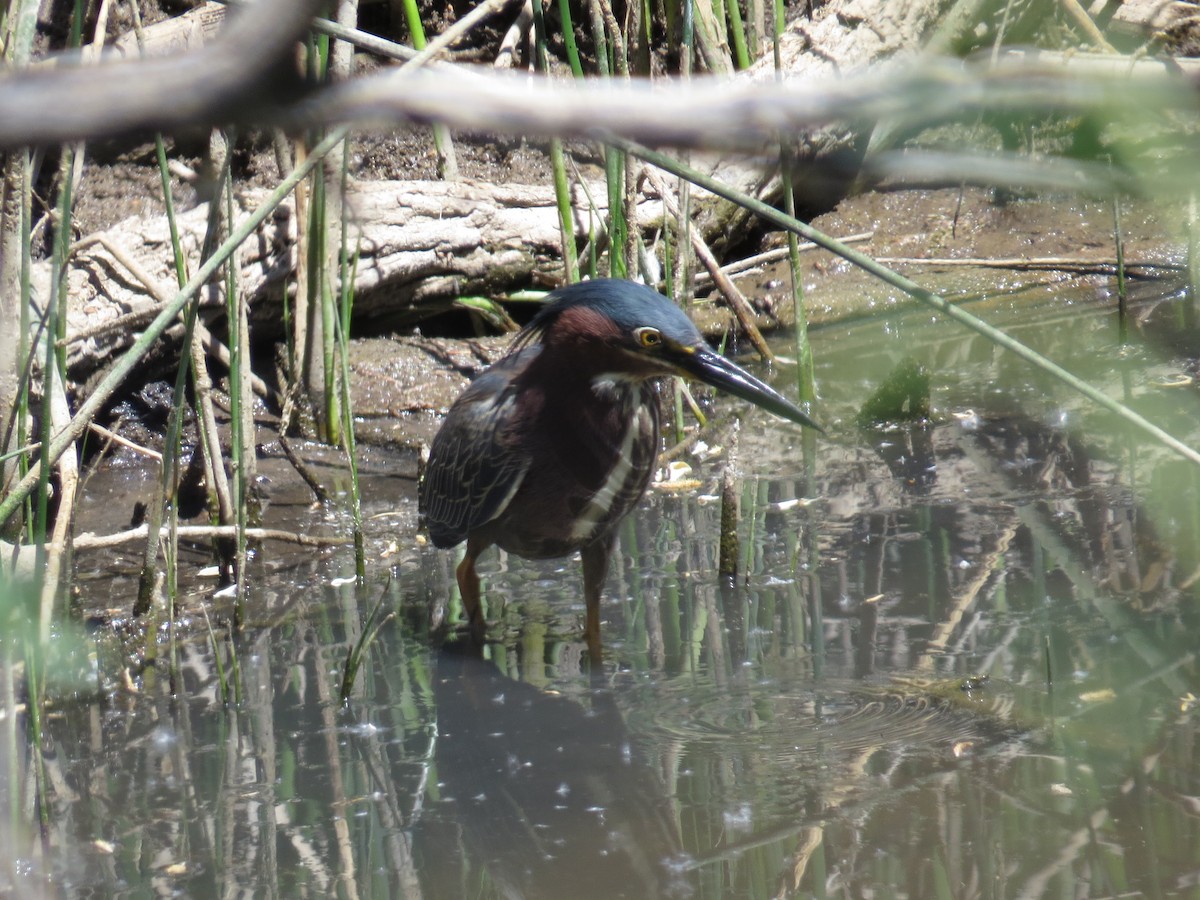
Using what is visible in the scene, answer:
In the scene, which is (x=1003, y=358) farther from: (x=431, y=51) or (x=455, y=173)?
(x=431, y=51)

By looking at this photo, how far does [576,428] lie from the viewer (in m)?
4.11

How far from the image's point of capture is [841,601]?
4340mm

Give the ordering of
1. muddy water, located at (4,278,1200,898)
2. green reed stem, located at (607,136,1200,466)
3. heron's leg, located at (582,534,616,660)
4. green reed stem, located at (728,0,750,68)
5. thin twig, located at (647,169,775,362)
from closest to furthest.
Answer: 1. green reed stem, located at (607,136,1200,466)
2. muddy water, located at (4,278,1200,898)
3. heron's leg, located at (582,534,616,660)
4. thin twig, located at (647,169,775,362)
5. green reed stem, located at (728,0,750,68)

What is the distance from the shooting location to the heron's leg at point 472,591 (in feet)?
14.5

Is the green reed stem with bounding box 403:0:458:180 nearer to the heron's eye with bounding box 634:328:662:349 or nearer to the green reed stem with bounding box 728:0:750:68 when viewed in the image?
the green reed stem with bounding box 728:0:750:68

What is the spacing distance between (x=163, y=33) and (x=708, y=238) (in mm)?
3070

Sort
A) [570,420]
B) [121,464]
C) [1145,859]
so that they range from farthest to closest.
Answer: [121,464]
[570,420]
[1145,859]

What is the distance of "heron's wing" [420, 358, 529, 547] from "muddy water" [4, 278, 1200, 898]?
356 mm

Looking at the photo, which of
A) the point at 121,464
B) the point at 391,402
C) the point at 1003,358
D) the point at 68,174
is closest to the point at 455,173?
the point at 391,402

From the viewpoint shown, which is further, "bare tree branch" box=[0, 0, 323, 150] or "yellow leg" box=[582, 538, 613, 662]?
"yellow leg" box=[582, 538, 613, 662]

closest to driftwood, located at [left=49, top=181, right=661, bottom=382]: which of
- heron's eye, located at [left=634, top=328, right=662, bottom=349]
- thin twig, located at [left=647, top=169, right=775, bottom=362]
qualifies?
thin twig, located at [left=647, top=169, right=775, bottom=362]

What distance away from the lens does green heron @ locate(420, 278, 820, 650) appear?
12.7 ft

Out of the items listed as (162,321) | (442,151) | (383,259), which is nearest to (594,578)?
(162,321)

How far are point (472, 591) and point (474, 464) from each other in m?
0.44
